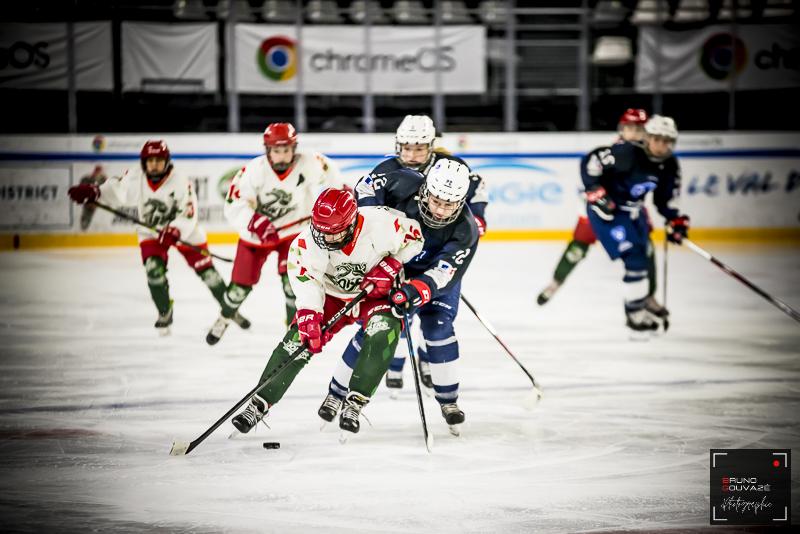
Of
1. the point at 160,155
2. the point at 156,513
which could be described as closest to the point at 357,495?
the point at 156,513

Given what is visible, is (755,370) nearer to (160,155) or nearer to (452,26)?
(160,155)

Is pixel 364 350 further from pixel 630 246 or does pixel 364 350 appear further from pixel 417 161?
pixel 630 246

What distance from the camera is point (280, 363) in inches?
179

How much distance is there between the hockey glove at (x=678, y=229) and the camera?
7.34 metres

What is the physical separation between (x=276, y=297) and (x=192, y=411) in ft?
12.0

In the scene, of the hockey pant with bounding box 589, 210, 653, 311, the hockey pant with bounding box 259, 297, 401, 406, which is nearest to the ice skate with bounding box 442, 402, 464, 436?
the hockey pant with bounding box 259, 297, 401, 406

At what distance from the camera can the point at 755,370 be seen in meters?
6.19

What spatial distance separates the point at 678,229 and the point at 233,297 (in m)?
2.72

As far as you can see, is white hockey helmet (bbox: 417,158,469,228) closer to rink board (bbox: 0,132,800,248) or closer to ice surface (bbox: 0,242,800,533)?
ice surface (bbox: 0,242,800,533)

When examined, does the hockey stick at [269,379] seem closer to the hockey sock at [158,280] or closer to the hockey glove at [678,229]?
the hockey sock at [158,280]

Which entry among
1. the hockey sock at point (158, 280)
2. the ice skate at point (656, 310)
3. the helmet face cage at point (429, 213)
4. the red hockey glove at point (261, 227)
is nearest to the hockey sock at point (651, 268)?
the ice skate at point (656, 310)

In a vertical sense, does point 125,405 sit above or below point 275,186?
below

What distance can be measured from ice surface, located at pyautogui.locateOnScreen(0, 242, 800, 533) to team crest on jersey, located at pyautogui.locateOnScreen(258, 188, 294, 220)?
779 mm

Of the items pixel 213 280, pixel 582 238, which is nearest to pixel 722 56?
pixel 582 238
